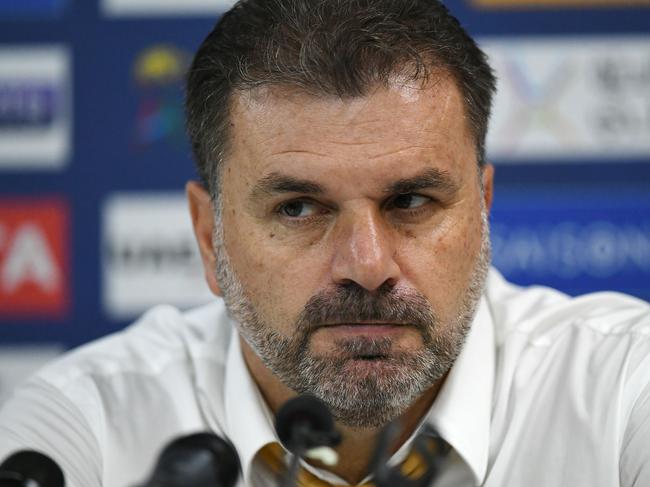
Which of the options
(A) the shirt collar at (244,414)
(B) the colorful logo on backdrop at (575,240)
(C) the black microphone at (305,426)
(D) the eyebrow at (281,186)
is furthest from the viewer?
(B) the colorful logo on backdrop at (575,240)

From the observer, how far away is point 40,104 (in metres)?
3.15

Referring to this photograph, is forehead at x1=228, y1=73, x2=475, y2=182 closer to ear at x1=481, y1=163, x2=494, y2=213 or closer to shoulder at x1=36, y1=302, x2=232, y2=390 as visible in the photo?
ear at x1=481, y1=163, x2=494, y2=213

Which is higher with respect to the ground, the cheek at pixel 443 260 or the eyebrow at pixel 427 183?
the eyebrow at pixel 427 183

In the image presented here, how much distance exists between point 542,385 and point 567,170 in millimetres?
1524

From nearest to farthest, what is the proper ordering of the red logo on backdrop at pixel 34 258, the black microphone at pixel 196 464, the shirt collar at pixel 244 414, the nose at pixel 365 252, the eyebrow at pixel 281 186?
the black microphone at pixel 196 464 < the nose at pixel 365 252 < the eyebrow at pixel 281 186 < the shirt collar at pixel 244 414 < the red logo on backdrop at pixel 34 258

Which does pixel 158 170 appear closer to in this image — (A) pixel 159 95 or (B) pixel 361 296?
(A) pixel 159 95

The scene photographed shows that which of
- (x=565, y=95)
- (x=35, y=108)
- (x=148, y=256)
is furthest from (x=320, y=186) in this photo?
(x=35, y=108)

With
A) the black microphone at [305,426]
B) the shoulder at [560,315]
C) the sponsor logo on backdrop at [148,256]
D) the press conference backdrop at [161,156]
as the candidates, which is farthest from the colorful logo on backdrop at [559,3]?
the black microphone at [305,426]

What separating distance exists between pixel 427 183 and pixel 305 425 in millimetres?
632

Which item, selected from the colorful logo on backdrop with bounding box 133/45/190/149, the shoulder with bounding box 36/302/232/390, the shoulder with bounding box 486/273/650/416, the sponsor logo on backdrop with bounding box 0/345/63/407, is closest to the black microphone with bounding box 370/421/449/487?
the shoulder with bounding box 486/273/650/416

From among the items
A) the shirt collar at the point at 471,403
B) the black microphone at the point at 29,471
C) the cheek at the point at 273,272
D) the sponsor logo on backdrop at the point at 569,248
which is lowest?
the sponsor logo on backdrop at the point at 569,248

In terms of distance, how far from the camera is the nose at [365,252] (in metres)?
1.36

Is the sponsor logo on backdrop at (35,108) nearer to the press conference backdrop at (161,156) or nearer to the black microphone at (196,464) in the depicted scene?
the press conference backdrop at (161,156)

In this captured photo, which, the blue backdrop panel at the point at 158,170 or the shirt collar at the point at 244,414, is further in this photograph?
the blue backdrop panel at the point at 158,170
